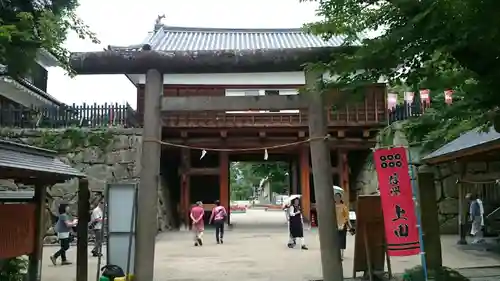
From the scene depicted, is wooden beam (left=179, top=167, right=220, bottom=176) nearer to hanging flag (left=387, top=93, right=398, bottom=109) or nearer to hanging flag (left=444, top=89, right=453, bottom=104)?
hanging flag (left=387, top=93, right=398, bottom=109)

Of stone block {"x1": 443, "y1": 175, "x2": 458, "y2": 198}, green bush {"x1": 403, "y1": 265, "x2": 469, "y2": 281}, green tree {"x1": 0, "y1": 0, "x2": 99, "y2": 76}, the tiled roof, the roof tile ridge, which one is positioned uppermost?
the roof tile ridge

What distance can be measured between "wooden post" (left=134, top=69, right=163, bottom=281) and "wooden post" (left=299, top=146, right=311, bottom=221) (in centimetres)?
1313

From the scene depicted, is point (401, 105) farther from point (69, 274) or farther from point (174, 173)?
point (69, 274)

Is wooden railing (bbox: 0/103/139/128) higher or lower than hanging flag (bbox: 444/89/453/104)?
higher

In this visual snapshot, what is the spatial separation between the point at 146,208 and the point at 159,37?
63.0ft

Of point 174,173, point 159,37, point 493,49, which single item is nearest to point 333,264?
point 493,49

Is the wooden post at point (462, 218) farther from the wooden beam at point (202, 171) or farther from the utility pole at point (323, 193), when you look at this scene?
the wooden beam at point (202, 171)

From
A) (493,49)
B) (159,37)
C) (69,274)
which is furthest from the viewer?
(159,37)

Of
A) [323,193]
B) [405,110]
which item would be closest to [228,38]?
[405,110]

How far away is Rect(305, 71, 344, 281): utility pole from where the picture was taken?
7223 mm

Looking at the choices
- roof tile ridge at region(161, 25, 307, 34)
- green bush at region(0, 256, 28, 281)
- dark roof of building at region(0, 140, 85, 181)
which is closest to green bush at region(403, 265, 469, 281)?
dark roof of building at region(0, 140, 85, 181)

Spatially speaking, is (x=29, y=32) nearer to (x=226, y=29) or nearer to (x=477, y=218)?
(x=477, y=218)

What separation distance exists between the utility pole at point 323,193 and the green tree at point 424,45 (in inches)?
53.4

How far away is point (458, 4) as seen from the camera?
418 cm
